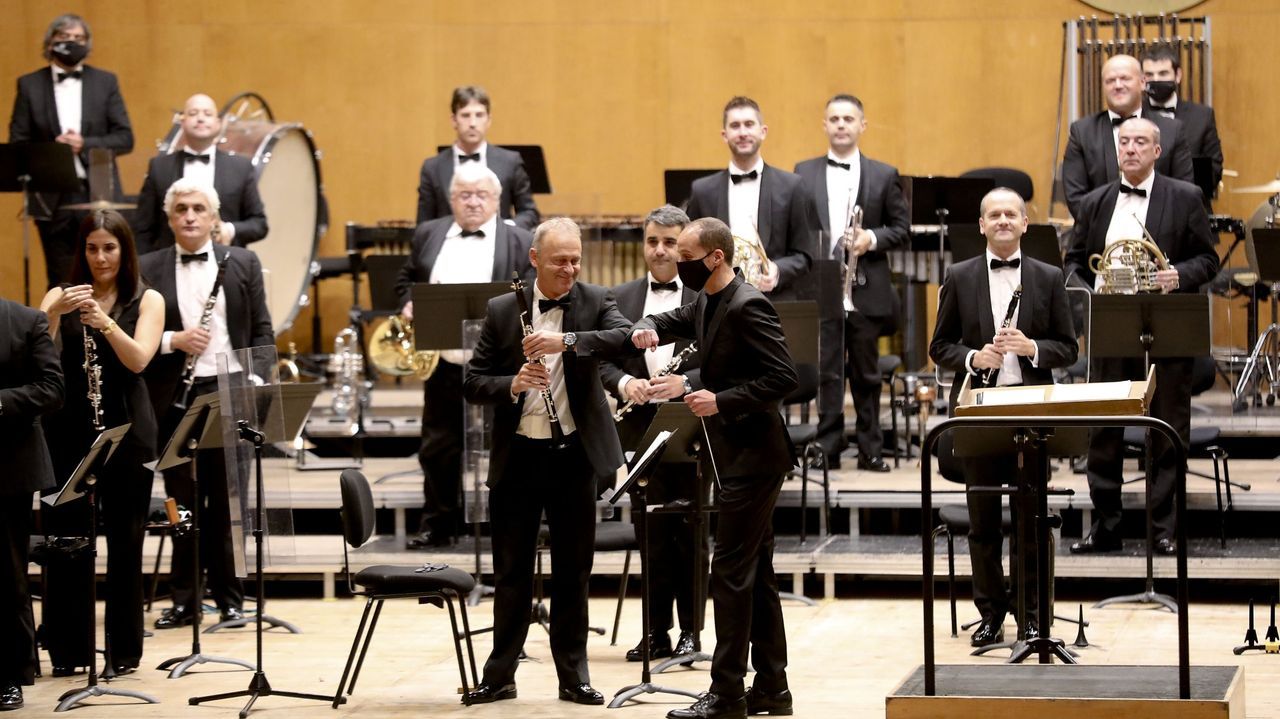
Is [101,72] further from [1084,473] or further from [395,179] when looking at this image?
[1084,473]

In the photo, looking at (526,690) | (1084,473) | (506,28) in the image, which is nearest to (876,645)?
(526,690)

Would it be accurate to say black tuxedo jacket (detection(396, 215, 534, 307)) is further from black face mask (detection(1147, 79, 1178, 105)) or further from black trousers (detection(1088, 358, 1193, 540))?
black face mask (detection(1147, 79, 1178, 105))

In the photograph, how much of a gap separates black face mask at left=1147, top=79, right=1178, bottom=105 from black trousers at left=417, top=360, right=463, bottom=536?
144 inches

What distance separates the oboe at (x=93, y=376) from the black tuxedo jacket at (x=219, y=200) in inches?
67.3

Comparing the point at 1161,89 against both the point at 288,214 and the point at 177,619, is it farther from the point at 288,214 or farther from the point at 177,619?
the point at 177,619

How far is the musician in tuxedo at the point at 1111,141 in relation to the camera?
25.2ft

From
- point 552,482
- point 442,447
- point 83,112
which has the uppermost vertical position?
point 83,112

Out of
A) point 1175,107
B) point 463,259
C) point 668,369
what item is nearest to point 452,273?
point 463,259

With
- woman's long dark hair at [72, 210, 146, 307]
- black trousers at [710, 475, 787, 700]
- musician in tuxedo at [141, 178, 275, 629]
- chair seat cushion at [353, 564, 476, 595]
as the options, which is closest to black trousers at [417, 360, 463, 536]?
musician in tuxedo at [141, 178, 275, 629]

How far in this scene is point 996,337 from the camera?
239 inches

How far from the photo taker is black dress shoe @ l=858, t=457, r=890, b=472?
805cm

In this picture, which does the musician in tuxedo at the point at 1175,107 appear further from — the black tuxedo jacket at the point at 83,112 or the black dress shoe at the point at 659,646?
the black tuxedo jacket at the point at 83,112

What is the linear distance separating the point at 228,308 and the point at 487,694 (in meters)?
Result: 2.11

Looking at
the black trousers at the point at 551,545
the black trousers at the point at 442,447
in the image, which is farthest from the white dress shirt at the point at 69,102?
the black trousers at the point at 551,545
